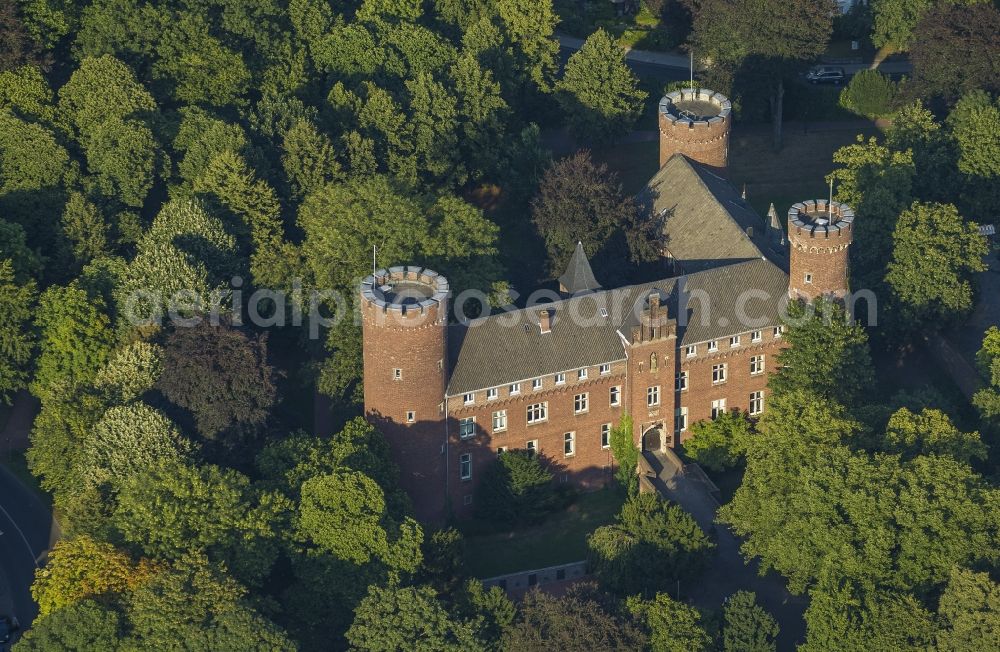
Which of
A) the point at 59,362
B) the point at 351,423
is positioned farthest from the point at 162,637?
the point at 59,362

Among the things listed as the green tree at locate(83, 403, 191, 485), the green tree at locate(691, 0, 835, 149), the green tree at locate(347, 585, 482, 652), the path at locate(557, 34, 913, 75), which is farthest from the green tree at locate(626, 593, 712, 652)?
the path at locate(557, 34, 913, 75)

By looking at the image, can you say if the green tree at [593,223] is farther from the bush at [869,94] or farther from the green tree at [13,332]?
the green tree at [13,332]

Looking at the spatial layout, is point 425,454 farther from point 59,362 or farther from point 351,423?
point 59,362

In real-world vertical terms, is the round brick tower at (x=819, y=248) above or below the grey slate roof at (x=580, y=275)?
above

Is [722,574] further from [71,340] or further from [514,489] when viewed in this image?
[71,340]

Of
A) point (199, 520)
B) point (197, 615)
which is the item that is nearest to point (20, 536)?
point (199, 520)

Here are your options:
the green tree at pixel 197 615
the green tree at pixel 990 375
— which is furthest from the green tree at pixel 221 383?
the green tree at pixel 990 375
